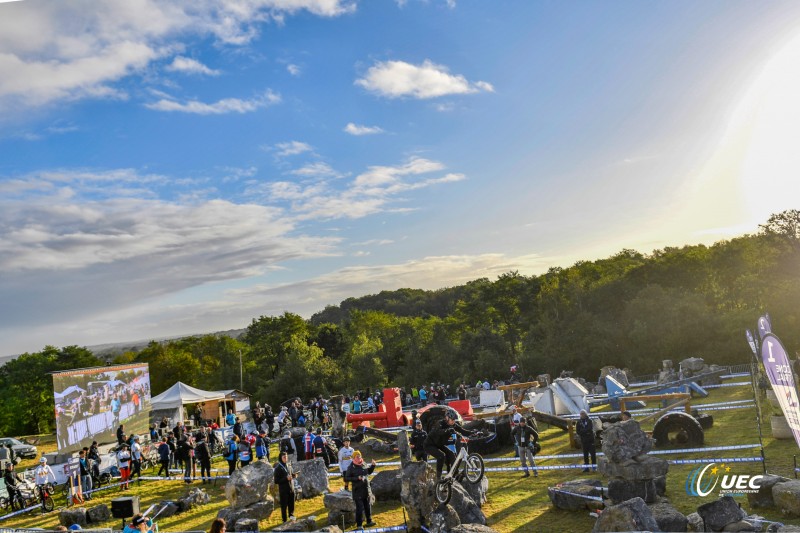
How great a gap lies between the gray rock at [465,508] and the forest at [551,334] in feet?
99.5

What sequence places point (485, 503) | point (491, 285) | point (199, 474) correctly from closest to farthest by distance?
point (485, 503) → point (199, 474) → point (491, 285)

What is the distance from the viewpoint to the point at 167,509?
13.6 metres

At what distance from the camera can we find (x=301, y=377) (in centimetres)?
4853

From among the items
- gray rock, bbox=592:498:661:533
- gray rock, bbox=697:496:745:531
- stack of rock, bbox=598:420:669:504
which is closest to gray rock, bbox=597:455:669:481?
stack of rock, bbox=598:420:669:504

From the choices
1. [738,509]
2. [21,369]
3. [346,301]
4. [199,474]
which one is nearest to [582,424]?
[738,509]

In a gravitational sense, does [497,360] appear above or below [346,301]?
below

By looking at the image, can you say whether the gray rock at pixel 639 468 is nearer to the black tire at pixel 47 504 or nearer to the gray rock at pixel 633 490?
the gray rock at pixel 633 490

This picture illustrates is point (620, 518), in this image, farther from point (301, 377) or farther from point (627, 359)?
point (301, 377)

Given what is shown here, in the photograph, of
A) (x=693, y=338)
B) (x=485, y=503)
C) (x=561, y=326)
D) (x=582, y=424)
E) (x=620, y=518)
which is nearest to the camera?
(x=620, y=518)

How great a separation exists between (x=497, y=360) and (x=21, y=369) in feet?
158

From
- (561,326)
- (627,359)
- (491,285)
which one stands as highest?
(491,285)

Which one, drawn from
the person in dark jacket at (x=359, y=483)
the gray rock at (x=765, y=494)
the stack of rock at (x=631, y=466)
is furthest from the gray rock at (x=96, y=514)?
the gray rock at (x=765, y=494)

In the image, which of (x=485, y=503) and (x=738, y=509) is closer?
(x=738, y=509)

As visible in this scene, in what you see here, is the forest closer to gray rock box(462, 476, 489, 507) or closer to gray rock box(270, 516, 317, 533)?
gray rock box(462, 476, 489, 507)
